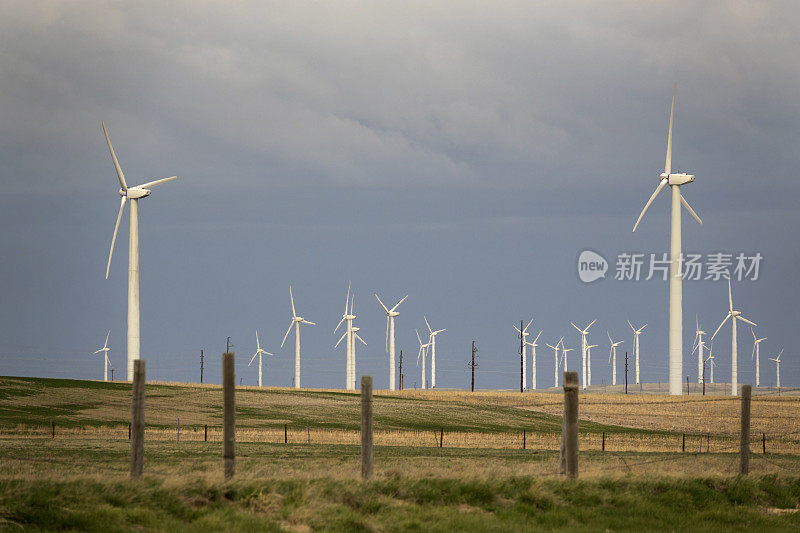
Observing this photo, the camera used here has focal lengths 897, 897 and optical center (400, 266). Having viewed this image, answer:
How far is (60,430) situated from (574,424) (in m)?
42.2

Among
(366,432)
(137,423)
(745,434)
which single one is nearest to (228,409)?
(137,423)

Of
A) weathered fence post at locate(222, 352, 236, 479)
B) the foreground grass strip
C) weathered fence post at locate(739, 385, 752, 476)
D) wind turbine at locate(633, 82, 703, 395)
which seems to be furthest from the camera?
wind turbine at locate(633, 82, 703, 395)

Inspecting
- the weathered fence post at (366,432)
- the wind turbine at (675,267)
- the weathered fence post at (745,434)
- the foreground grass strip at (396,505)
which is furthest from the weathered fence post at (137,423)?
the wind turbine at (675,267)

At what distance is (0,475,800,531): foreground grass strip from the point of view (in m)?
14.0

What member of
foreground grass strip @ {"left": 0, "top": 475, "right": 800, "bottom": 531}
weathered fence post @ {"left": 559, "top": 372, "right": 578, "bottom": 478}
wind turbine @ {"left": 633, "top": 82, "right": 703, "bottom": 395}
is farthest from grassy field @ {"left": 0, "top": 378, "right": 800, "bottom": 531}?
wind turbine @ {"left": 633, "top": 82, "right": 703, "bottom": 395}

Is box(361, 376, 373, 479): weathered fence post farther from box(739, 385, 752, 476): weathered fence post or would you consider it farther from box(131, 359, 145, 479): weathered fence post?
box(739, 385, 752, 476): weathered fence post

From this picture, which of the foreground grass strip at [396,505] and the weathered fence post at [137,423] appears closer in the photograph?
the foreground grass strip at [396,505]

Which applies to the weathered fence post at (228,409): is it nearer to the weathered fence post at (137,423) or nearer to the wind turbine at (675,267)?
the weathered fence post at (137,423)

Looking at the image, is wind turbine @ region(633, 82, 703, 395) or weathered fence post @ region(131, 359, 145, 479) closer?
weathered fence post @ region(131, 359, 145, 479)

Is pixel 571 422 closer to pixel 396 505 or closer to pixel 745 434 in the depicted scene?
pixel 396 505

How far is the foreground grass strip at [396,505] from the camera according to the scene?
14008 millimetres

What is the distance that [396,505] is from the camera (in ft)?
53.6

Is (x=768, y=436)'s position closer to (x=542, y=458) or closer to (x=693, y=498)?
(x=542, y=458)

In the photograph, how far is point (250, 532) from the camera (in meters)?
14.0
